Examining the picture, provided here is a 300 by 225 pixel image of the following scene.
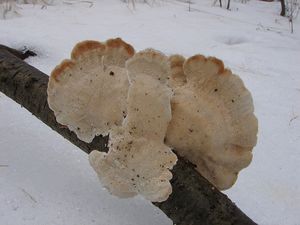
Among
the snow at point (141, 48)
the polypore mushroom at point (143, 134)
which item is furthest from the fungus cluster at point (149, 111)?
the snow at point (141, 48)

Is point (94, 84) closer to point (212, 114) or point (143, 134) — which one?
point (143, 134)

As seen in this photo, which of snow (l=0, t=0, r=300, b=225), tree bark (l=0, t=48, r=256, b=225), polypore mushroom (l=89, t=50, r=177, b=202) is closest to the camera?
polypore mushroom (l=89, t=50, r=177, b=202)

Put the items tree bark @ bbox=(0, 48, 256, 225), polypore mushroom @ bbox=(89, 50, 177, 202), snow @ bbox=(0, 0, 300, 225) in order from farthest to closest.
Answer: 1. snow @ bbox=(0, 0, 300, 225)
2. tree bark @ bbox=(0, 48, 256, 225)
3. polypore mushroom @ bbox=(89, 50, 177, 202)

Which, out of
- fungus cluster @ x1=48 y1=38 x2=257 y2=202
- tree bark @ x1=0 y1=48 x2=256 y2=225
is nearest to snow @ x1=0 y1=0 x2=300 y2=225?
tree bark @ x1=0 y1=48 x2=256 y2=225

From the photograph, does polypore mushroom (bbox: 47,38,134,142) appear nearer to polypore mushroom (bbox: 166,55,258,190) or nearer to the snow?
polypore mushroom (bbox: 166,55,258,190)

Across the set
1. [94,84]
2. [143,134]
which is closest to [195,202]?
[143,134]

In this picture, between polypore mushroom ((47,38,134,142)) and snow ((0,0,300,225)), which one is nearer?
polypore mushroom ((47,38,134,142))

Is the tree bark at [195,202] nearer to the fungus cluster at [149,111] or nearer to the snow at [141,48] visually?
the fungus cluster at [149,111]
